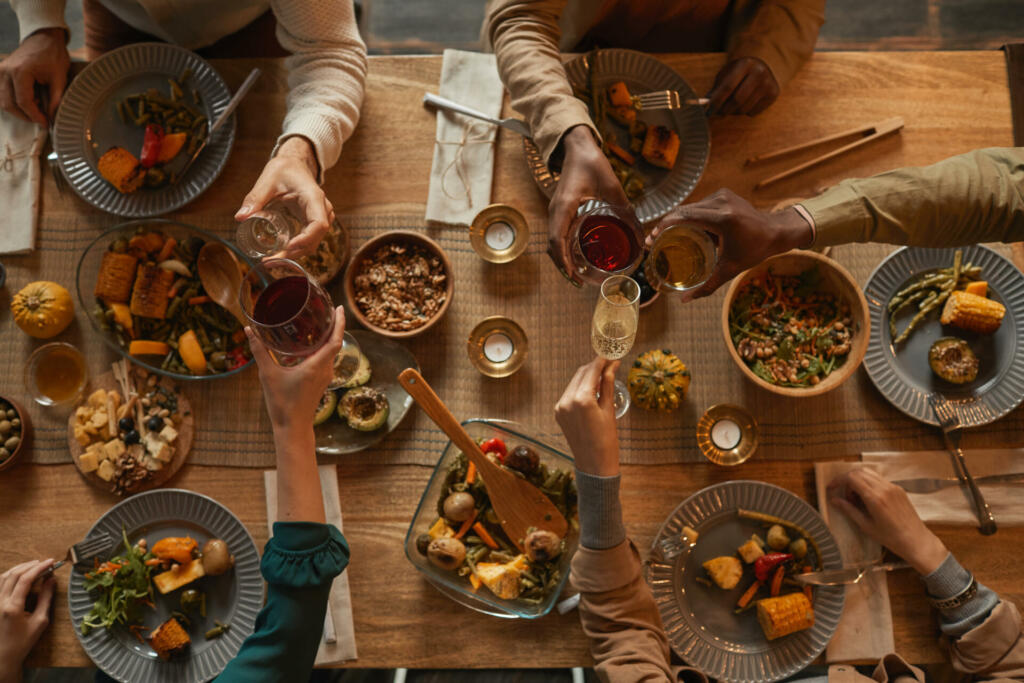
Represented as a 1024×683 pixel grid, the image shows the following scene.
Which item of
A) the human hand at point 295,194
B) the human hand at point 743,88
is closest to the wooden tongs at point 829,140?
the human hand at point 743,88

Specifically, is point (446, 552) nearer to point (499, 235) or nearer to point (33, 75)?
point (499, 235)

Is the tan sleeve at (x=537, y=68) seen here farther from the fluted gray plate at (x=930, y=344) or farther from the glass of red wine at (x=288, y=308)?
the fluted gray plate at (x=930, y=344)

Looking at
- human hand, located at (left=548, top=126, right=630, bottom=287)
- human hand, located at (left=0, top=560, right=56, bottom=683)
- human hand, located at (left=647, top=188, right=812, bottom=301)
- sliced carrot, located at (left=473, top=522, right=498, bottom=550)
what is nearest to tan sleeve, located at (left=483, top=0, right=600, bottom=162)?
human hand, located at (left=548, top=126, right=630, bottom=287)

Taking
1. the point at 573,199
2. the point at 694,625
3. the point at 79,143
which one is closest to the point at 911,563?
the point at 694,625

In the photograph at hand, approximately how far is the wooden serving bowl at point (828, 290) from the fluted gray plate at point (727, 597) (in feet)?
1.02

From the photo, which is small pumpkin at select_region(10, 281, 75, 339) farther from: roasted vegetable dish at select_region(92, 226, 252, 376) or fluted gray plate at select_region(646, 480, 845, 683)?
fluted gray plate at select_region(646, 480, 845, 683)

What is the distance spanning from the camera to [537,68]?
1951 mm

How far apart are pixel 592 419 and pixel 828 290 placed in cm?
90

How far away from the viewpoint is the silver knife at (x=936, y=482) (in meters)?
1.98

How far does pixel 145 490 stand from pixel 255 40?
1.65m

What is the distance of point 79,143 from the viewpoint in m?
2.12

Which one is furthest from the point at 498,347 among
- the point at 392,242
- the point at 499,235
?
the point at 392,242

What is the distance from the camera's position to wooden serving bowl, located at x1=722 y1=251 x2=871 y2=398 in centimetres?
188

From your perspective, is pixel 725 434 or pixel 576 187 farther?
pixel 725 434
